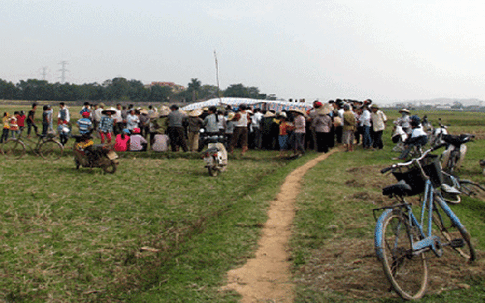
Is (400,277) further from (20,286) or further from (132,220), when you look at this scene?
(132,220)

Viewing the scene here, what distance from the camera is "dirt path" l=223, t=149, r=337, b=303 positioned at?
4659mm

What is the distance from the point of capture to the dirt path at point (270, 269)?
15.3 feet

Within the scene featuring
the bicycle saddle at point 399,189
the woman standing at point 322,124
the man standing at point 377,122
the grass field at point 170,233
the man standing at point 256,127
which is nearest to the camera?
the bicycle saddle at point 399,189

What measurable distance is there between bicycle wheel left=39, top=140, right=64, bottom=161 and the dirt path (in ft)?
29.4

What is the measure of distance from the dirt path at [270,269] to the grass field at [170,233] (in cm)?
14

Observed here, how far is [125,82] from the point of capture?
94875mm

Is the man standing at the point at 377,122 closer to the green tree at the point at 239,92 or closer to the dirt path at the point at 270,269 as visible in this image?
the dirt path at the point at 270,269

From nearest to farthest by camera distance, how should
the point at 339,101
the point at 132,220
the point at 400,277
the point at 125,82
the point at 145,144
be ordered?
1. the point at 400,277
2. the point at 132,220
3. the point at 145,144
4. the point at 339,101
5. the point at 125,82

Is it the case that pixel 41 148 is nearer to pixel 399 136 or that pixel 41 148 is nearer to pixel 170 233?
pixel 170 233

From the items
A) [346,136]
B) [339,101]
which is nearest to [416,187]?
[346,136]

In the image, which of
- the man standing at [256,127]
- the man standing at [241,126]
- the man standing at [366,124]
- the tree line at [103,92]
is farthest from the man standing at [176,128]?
the tree line at [103,92]

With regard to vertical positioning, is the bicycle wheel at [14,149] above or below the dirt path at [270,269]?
above

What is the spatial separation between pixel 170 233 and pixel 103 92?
87.0 m

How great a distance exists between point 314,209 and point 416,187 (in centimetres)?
355
